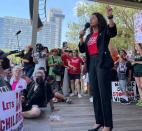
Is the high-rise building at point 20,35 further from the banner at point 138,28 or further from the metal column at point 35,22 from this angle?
the banner at point 138,28

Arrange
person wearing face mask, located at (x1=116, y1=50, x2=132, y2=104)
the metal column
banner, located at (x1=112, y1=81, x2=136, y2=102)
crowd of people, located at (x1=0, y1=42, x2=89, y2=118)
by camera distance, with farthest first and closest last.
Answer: the metal column < banner, located at (x1=112, y1=81, x2=136, y2=102) < person wearing face mask, located at (x1=116, y1=50, x2=132, y2=104) < crowd of people, located at (x1=0, y1=42, x2=89, y2=118)

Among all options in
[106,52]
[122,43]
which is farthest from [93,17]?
[122,43]

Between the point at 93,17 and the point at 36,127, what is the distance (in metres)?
2.39

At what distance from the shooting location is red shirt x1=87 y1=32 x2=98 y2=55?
5.39m

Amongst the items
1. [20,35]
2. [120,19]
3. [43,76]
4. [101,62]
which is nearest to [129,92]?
[43,76]

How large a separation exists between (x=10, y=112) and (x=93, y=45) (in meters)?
1.92

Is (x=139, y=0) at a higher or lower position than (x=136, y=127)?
higher

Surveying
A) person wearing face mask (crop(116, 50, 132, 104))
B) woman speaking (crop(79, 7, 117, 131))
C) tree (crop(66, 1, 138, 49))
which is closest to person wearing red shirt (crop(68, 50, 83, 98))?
person wearing face mask (crop(116, 50, 132, 104))

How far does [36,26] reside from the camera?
1173cm

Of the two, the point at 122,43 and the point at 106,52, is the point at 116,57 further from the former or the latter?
the point at 122,43

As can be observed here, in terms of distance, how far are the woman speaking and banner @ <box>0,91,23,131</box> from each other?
148 centimetres

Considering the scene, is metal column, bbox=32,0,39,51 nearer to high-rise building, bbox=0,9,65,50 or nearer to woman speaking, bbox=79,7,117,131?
high-rise building, bbox=0,9,65,50

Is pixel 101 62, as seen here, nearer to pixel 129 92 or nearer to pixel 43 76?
pixel 43 76

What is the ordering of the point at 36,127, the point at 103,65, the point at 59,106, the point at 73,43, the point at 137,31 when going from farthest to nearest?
the point at 73,43 → the point at 59,106 → the point at 137,31 → the point at 36,127 → the point at 103,65
